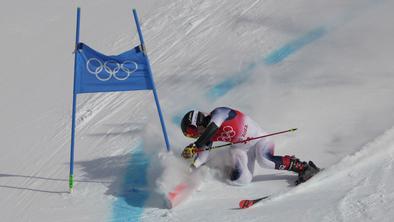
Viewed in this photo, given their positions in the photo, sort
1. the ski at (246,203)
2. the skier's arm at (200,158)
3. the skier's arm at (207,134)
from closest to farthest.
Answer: the ski at (246,203) < the skier's arm at (207,134) < the skier's arm at (200,158)

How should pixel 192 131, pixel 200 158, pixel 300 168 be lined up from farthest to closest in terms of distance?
pixel 200 158, pixel 192 131, pixel 300 168

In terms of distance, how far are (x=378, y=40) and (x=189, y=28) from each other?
346 cm

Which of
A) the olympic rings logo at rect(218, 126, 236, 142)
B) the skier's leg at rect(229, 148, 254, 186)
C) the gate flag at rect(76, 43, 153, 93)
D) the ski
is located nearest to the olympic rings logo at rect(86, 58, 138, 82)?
the gate flag at rect(76, 43, 153, 93)

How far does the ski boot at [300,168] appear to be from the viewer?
20.1ft

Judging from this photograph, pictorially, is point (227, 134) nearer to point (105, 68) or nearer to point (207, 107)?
point (105, 68)

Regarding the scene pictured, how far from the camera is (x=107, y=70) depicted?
677cm

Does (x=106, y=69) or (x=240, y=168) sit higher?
(x=106, y=69)

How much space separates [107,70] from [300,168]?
2243 millimetres

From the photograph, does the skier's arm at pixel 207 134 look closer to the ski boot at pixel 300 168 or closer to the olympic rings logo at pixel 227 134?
the olympic rings logo at pixel 227 134

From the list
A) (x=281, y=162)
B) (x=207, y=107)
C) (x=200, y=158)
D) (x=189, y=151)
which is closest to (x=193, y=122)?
(x=189, y=151)

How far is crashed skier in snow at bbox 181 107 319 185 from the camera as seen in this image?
6.34m

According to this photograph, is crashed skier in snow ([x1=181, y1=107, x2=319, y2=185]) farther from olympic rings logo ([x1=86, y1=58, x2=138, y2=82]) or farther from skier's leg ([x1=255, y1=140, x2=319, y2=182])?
olympic rings logo ([x1=86, y1=58, x2=138, y2=82])

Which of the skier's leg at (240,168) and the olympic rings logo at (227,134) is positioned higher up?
the olympic rings logo at (227,134)

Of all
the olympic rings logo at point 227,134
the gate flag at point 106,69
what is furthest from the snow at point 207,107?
the gate flag at point 106,69
